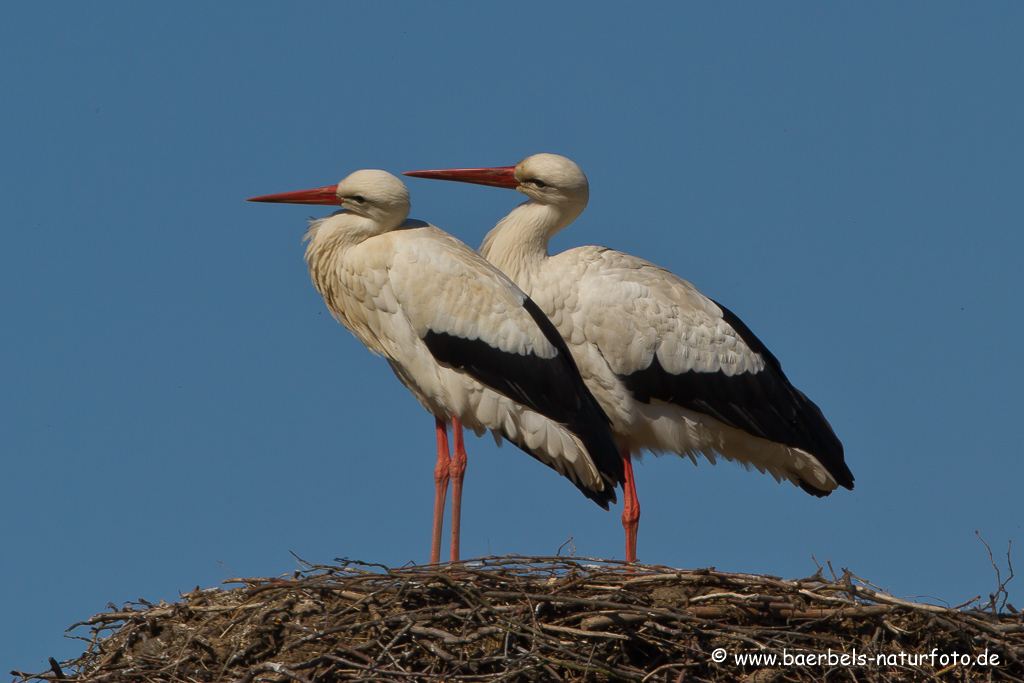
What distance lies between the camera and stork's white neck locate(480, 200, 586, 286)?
838 cm

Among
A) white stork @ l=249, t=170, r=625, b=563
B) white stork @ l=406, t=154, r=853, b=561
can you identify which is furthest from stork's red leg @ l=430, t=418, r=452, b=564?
white stork @ l=406, t=154, r=853, b=561

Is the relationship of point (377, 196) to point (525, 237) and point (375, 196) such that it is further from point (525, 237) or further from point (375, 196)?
point (525, 237)

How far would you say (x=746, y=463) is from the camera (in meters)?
8.78

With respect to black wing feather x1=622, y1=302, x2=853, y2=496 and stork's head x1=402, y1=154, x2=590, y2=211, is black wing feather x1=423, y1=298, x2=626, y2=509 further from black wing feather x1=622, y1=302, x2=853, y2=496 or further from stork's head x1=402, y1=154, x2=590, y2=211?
stork's head x1=402, y1=154, x2=590, y2=211

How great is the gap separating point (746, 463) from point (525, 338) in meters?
2.00

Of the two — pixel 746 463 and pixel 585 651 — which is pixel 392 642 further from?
pixel 746 463

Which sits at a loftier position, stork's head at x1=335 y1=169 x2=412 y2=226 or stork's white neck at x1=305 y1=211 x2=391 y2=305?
stork's head at x1=335 y1=169 x2=412 y2=226

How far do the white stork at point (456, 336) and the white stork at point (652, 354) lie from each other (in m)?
0.42

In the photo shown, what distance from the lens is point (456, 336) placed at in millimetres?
7539

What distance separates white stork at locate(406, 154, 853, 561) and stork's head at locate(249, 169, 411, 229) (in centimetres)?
83

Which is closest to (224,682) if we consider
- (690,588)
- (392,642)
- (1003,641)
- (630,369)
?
(392,642)

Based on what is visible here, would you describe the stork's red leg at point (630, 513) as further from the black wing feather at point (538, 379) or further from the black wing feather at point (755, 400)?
the black wing feather at point (538, 379)

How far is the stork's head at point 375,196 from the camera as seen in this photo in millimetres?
7801

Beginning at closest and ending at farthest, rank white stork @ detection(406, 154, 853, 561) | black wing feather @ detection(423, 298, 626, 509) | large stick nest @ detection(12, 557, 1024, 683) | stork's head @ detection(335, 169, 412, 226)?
large stick nest @ detection(12, 557, 1024, 683) → black wing feather @ detection(423, 298, 626, 509) → stork's head @ detection(335, 169, 412, 226) → white stork @ detection(406, 154, 853, 561)
